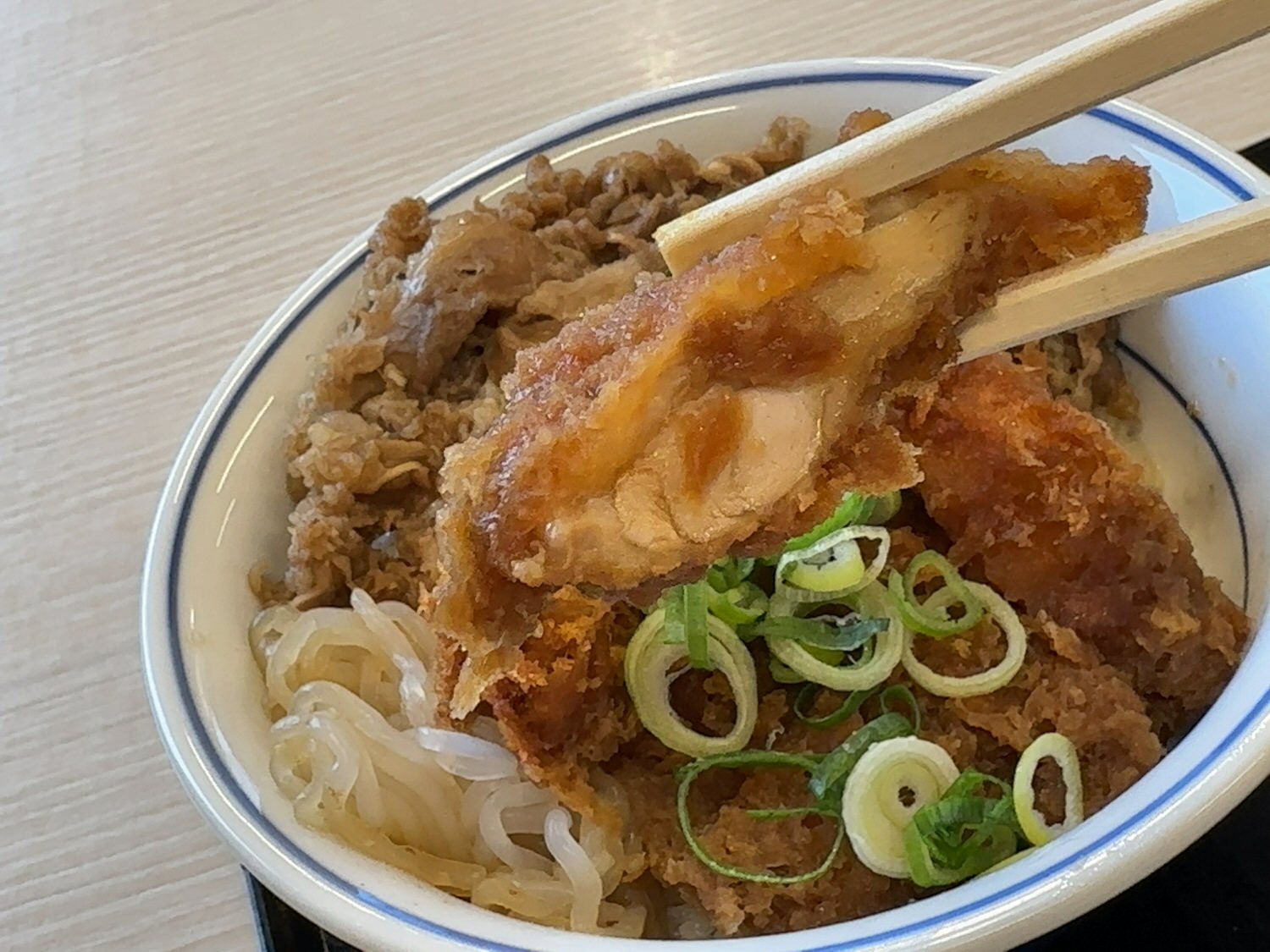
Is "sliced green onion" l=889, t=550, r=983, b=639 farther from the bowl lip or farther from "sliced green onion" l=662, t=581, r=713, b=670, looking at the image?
the bowl lip

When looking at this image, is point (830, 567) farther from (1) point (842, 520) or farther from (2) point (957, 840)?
(2) point (957, 840)

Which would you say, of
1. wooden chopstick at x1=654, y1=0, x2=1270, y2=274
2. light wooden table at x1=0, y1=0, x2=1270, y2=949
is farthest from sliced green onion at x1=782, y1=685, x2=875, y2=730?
light wooden table at x1=0, y1=0, x2=1270, y2=949

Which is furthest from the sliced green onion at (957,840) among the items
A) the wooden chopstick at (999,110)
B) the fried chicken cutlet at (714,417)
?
the wooden chopstick at (999,110)

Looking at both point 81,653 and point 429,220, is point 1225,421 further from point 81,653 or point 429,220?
point 81,653

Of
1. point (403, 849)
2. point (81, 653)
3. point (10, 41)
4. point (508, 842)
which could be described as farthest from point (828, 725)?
point (10, 41)

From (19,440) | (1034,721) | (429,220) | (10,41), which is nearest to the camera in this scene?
(1034,721)

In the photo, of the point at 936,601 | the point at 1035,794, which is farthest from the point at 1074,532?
the point at 1035,794
